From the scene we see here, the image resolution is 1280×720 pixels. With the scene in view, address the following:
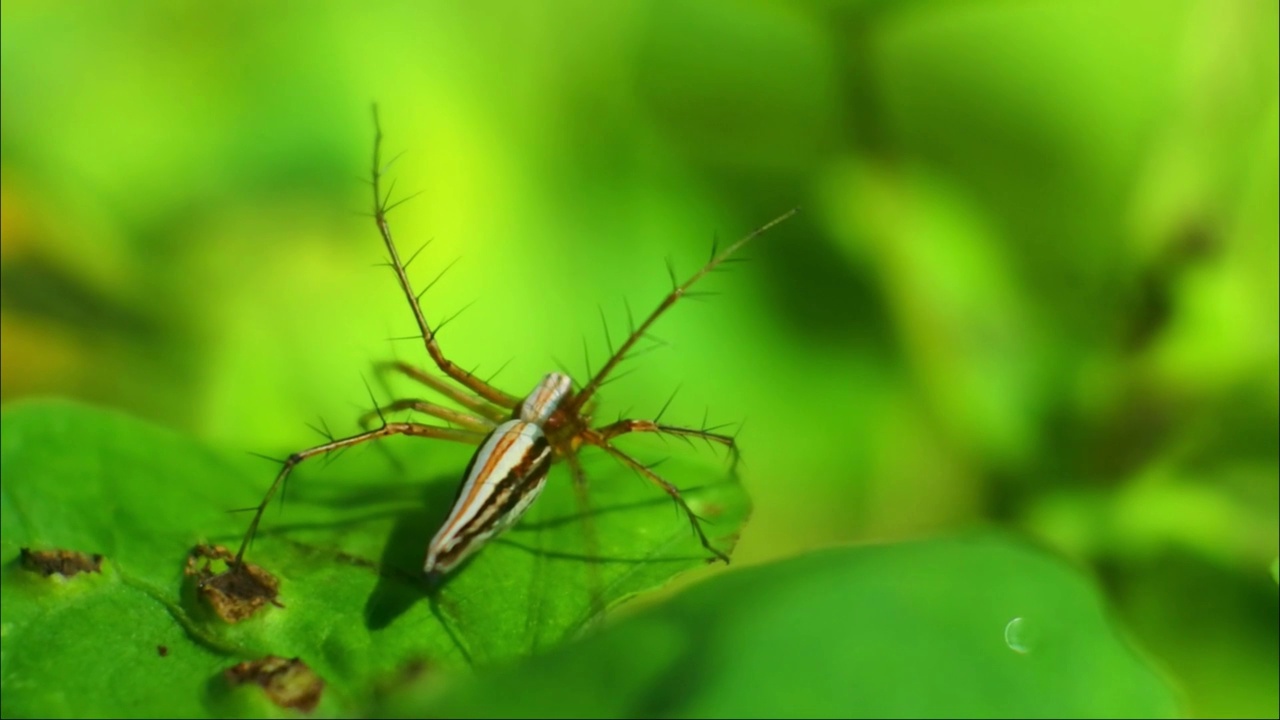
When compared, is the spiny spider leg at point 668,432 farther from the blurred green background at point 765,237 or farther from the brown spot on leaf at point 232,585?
the brown spot on leaf at point 232,585

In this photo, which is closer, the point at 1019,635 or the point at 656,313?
the point at 1019,635

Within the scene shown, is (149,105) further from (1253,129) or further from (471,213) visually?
(1253,129)

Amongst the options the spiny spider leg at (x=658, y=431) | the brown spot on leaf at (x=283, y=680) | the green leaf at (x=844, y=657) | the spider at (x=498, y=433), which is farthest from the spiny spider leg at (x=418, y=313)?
the green leaf at (x=844, y=657)

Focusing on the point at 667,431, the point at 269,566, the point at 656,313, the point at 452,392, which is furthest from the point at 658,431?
the point at 269,566

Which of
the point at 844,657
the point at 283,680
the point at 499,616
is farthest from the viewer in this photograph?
the point at 499,616

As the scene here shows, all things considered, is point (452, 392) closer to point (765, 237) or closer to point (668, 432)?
point (668, 432)

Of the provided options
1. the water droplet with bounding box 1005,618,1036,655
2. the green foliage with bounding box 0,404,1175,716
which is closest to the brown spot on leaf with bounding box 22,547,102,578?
the green foliage with bounding box 0,404,1175,716

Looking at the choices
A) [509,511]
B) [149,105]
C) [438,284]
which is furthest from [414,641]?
[149,105]

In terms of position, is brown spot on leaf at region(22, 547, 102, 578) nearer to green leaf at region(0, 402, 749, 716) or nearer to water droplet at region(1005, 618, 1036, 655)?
green leaf at region(0, 402, 749, 716)
